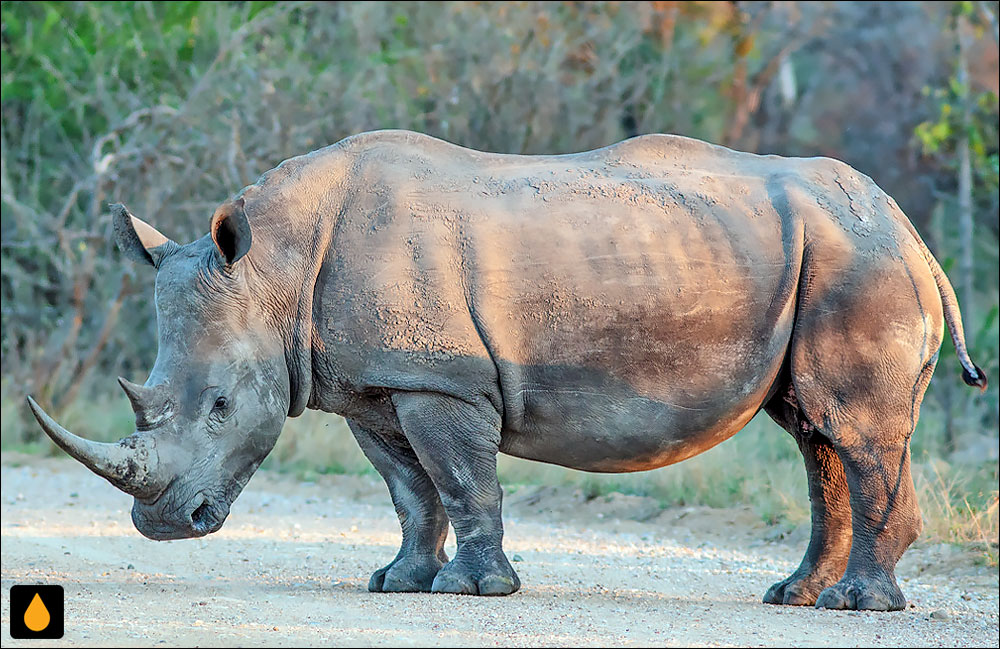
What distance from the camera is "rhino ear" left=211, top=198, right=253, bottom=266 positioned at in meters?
6.04

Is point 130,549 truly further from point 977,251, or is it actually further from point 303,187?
point 977,251

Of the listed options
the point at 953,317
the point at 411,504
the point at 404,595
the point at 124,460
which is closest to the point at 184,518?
the point at 124,460

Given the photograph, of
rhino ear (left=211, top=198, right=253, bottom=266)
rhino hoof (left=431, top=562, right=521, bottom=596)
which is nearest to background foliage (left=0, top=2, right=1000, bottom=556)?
rhino hoof (left=431, top=562, right=521, bottom=596)

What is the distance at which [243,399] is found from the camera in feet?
20.1

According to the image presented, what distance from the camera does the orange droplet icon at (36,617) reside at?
189 inches

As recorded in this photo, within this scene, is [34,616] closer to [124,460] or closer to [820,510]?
[124,460]

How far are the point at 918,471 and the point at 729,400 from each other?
157 inches

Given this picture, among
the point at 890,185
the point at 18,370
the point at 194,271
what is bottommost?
the point at 18,370

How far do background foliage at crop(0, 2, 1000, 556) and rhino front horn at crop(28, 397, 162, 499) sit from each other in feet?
Result: 17.0

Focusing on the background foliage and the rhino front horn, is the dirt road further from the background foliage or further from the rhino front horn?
the background foliage

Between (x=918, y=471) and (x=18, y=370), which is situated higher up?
(x=918, y=471)

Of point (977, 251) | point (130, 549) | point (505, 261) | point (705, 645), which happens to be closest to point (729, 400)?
point (505, 261)

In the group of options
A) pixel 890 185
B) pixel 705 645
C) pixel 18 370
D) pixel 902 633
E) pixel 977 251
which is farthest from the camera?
pixel 890 185

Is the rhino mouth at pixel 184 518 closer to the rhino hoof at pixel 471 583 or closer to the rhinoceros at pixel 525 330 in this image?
the rhinoceros at pixel 525 330
